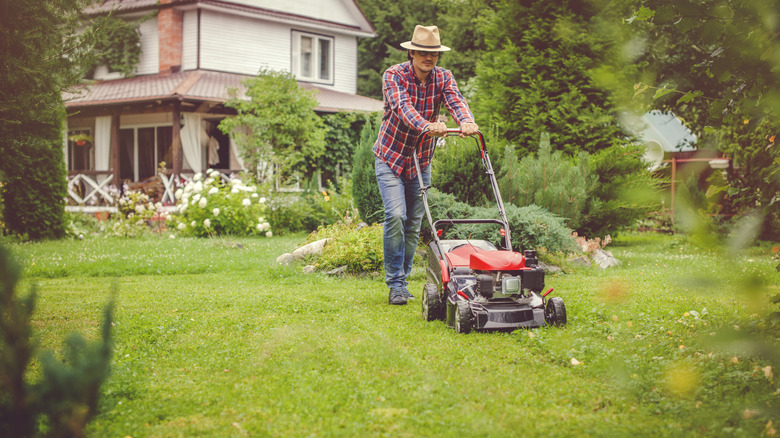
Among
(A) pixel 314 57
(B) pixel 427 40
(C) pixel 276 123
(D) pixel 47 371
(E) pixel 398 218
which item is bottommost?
(D) pixel 47 371

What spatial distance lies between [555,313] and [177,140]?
1570cm

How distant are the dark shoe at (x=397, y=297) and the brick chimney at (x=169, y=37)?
16.5 m

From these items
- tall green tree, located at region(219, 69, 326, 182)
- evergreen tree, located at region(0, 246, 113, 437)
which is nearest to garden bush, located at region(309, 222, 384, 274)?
evergreen tree, located at region(0, 246, 113, 437)

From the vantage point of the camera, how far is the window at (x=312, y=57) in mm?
21953

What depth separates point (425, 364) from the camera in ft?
11.6

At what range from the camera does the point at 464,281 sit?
4.41 m

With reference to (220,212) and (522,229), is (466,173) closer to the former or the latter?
(522,229)

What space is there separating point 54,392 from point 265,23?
20806 mm

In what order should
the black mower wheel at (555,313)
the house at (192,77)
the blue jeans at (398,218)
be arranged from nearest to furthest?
the black mower wheel at (555,313)
the blue jeans at (398,218)
the house at (192,77)

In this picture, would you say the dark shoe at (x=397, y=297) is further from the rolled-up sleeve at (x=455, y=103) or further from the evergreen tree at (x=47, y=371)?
the evergreen tree at (x=47, y=371)

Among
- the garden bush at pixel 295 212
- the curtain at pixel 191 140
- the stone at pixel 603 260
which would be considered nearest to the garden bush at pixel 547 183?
the stone at pixel 603 260

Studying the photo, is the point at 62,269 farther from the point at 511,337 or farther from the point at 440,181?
the point at 511,337

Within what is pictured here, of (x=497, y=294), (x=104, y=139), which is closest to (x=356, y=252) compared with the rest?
(x=497, y=294)

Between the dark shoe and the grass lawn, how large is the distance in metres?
0.10
